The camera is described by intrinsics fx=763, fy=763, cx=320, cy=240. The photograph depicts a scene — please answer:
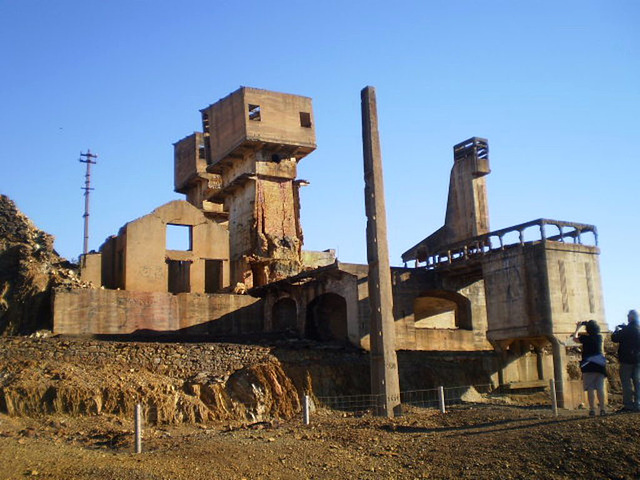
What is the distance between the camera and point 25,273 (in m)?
30.4

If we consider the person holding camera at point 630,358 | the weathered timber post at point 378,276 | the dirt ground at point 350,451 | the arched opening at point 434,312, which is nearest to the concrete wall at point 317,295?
the arched opening at point 434,312

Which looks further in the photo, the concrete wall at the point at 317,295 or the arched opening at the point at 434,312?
the arched opening at the point at 434,312

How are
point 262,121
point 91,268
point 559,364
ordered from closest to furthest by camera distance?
1. point 559,364
2. point 91,268
3. point 262,121

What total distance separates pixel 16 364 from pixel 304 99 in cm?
2393

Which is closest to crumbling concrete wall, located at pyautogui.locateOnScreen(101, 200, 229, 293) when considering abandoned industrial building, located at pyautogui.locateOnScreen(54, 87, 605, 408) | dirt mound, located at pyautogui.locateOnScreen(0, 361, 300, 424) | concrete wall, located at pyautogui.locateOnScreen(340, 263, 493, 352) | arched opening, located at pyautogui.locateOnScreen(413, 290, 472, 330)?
abandoned industrial building, located at pyautogui.locateOnScreen(54, 87, 605, 408)

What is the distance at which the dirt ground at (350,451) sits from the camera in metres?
12.2

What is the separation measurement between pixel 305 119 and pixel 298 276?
39.4 ft

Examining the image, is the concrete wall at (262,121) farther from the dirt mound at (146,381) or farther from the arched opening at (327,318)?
the dirt mound at (146,381)

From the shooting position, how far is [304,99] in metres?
39.5

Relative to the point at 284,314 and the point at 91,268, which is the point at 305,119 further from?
the point at 91,268

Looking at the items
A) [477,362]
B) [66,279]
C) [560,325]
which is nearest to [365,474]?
[560,325]

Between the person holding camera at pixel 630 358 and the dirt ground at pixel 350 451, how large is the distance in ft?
2.17

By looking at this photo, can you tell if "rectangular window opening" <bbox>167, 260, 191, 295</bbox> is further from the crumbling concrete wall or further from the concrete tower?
the concrete tower

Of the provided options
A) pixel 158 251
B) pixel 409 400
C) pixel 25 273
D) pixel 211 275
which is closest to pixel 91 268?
pixel 158 251
